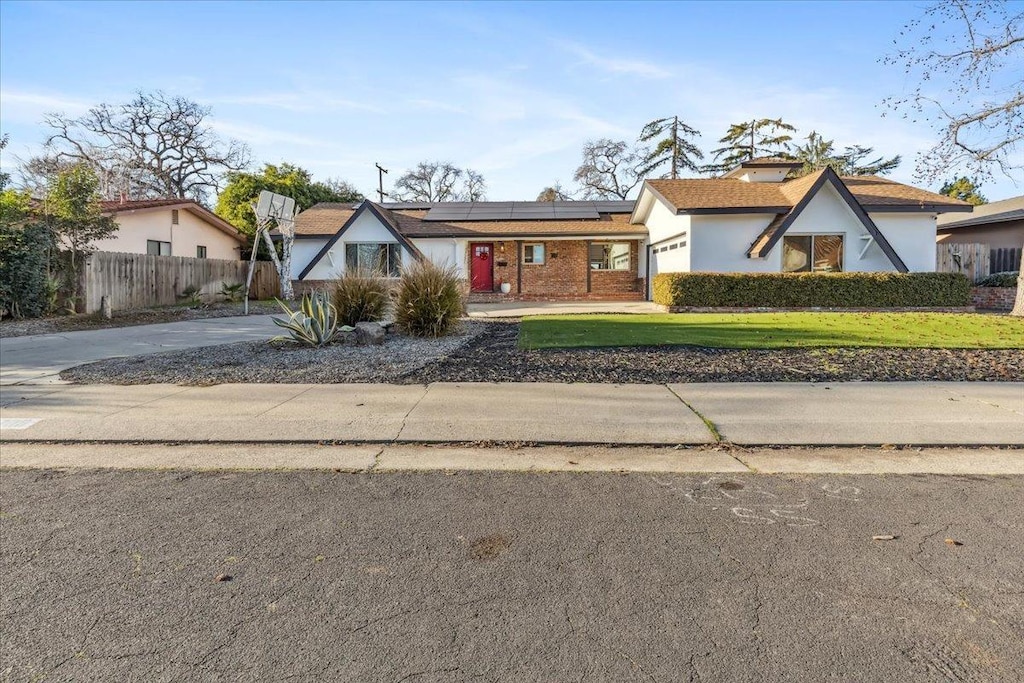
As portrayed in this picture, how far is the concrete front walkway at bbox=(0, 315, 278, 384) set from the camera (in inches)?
390

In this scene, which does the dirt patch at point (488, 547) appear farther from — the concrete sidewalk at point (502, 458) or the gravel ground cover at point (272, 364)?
the gravel ground cover at point (272, 364)

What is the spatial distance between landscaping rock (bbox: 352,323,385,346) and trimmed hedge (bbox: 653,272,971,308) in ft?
34.9

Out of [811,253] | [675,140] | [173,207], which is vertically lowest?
[811,253]

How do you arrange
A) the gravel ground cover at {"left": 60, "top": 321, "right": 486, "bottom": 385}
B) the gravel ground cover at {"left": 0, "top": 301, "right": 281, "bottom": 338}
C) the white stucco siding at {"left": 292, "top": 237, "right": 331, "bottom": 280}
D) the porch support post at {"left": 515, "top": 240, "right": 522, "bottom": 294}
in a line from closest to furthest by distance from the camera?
the gravel ground cover at {"left": 60, "top": 321, "right": 486, "bottom": 385}
the gravel ground cover at {"left": 0, "top": 301, "right": 281, "bottom": 338}
the white stucco siding at {"left": 292, "top": 237, "right": 331, "bottom": 280}
the porch support post at {"left": 515, "top": 240, "right": 522, "bottom": 294}

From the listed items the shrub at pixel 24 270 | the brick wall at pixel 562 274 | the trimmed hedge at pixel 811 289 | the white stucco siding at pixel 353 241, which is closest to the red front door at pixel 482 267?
the brick wall at pixel 562 274

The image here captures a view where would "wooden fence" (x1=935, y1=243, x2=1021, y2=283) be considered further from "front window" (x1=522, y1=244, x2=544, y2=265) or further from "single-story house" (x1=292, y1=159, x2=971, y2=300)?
"front window" (x1=522, y1=244, x2=544, y2=265)

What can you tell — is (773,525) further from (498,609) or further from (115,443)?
(115,443)

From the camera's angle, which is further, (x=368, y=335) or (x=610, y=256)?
(x=610, y=256)

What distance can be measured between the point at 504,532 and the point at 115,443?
4173 mm

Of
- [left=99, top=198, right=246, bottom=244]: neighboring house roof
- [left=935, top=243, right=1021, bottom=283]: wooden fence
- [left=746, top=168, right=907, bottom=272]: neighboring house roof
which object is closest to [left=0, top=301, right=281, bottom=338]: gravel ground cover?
[left=99, top=198, right=246, bottom=244]: neighboring house roof

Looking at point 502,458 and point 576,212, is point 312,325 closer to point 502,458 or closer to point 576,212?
point 502,458

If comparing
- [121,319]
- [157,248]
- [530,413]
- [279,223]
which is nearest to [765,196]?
[279,223]

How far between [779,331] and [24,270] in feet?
58.5

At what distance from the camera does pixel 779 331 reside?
42.3 feet
